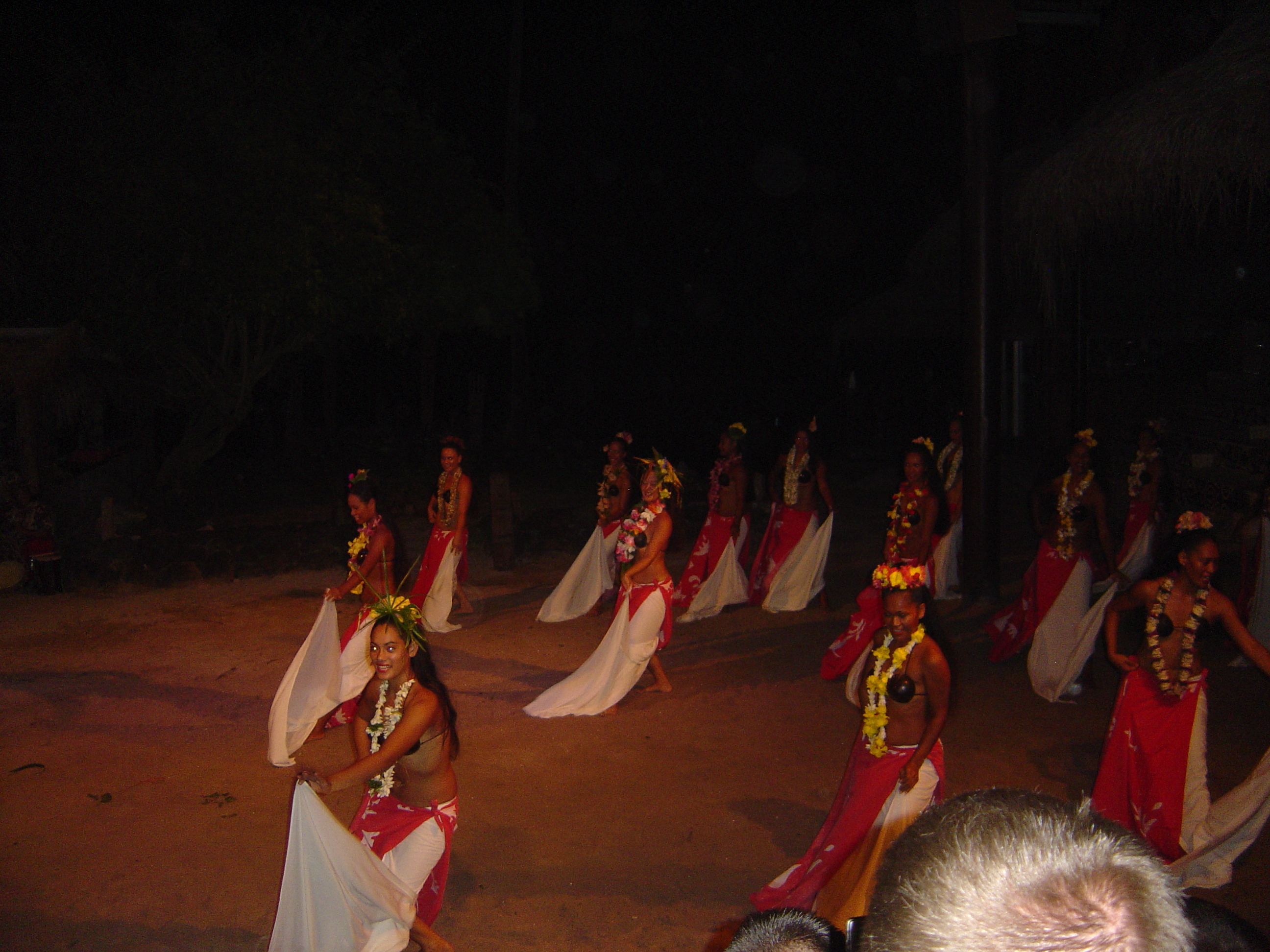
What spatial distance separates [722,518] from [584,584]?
1.44 m

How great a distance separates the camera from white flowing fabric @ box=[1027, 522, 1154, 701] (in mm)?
6398

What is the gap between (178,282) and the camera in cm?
1409

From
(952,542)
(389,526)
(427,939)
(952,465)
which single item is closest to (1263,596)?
(952,542)

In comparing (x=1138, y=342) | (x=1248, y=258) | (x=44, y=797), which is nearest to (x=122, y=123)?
(x=44, y=797)

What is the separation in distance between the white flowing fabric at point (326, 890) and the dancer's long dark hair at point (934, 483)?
5.53m

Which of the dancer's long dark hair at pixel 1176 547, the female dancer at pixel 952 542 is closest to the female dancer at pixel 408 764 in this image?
the dancer's long dark hair at pixel 1176 547

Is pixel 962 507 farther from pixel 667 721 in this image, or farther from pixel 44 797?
pixel 44 797

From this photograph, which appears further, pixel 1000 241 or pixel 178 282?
pixel 178 282

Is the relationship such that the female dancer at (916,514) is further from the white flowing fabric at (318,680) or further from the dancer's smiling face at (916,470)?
the white flowing fabric at (318,680)

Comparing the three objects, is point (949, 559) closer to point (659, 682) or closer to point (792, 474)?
point (792, 474)

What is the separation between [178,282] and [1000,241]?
10.7 m

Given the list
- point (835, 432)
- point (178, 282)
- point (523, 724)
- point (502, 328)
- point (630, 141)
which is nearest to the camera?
point (523, 724)

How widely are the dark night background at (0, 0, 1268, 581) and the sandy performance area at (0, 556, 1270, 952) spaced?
4330 mm

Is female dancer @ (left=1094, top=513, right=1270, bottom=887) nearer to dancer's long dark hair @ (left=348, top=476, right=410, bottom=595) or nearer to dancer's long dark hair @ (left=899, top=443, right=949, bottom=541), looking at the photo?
dancer's long dark hair @ (left=899, top=443, right=949, bottom=541)
